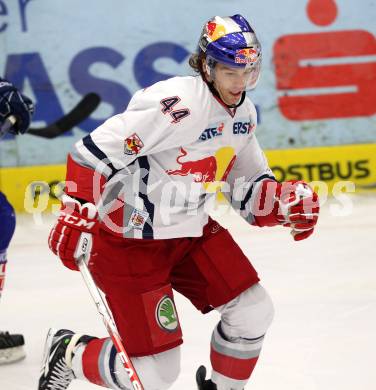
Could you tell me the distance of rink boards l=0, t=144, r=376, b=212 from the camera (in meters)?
5.67

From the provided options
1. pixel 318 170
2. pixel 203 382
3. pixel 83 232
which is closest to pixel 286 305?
pixel 203 382

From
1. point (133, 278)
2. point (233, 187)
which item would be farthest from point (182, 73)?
point (133, 278)

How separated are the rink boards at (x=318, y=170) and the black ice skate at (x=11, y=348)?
2275 mm

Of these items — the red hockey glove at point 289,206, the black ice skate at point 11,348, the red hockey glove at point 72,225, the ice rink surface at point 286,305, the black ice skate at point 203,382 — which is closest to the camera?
the red hockey glove at point 72,225

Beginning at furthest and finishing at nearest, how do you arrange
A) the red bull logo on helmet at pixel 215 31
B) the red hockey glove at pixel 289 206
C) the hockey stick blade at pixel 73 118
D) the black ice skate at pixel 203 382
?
1. the hockey stick blade at pixel 73 118
2. the black ice skate at pixel 203 382
3. the red hockey glove at pixel 289 206
4. the red bull logo on helmet at pixel 215 31

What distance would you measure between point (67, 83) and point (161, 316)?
131 inches

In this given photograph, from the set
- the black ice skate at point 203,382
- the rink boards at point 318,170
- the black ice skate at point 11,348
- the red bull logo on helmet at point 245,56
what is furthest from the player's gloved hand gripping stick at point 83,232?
the rink boards at point 318,170

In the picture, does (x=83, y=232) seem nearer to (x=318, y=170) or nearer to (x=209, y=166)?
(x=209, y=166)

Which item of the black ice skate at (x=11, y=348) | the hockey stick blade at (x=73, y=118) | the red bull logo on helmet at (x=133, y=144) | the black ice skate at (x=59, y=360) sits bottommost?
the hockey stick blade at (x=73, y=118)

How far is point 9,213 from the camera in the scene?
11.3 ft

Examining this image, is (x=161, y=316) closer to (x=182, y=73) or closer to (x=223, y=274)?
(x=223, y=274)

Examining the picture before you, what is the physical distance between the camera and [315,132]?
19.1ft

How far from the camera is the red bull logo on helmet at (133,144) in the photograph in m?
2.45

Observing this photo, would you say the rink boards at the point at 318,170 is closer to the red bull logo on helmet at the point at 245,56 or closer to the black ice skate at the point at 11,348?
the black ice skate at the point at 11,348
